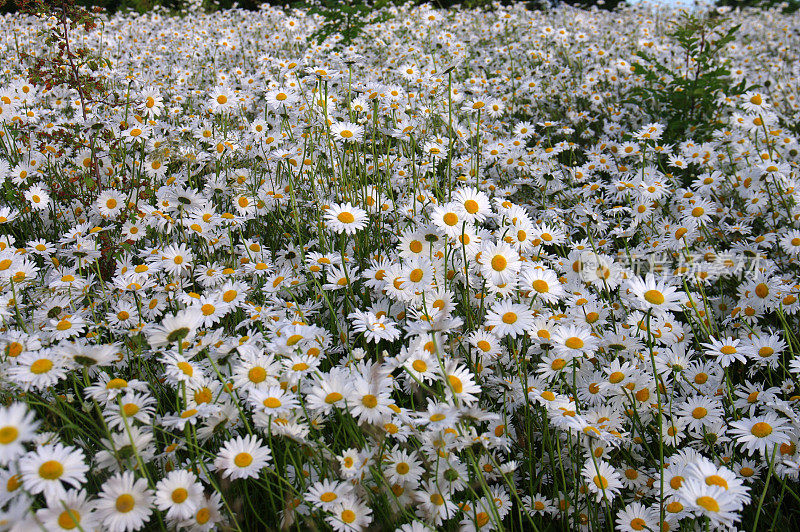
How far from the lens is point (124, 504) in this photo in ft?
4.59

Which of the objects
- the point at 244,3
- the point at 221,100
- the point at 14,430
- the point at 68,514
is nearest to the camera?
the point at 14,430

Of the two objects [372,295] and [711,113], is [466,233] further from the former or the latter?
[711,113]

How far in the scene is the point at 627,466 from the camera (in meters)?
1.96

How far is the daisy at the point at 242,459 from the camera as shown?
1.50m

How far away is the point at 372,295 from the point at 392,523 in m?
1.25

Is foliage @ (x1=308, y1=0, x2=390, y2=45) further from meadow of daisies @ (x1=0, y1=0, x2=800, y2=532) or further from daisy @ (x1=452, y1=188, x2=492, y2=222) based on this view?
daisy @ (x1=452, y1=188, x2=492, y2=222)

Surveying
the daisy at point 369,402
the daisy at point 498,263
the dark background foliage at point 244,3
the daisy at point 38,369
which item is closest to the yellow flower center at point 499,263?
the daisy at point 498,263

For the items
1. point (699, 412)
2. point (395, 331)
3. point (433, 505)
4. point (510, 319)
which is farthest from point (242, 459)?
point (699, 412)

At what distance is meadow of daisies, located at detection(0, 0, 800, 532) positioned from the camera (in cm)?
156

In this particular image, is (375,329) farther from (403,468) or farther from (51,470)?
(51,470)

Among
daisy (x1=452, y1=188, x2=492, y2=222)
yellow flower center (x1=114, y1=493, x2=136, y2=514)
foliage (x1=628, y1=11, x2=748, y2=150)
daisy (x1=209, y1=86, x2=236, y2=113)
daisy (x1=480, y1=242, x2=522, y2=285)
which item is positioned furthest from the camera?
foliage (x1=628, y1=11, x2=748, y2=150)

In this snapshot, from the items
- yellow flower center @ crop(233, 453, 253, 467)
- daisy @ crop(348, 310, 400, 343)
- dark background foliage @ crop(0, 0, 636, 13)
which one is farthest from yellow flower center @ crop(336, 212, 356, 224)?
dark background foliage @ crop(0, 0, 636, 13)

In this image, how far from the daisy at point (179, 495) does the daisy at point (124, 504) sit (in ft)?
0.10

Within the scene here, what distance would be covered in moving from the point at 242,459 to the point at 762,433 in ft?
5.41
